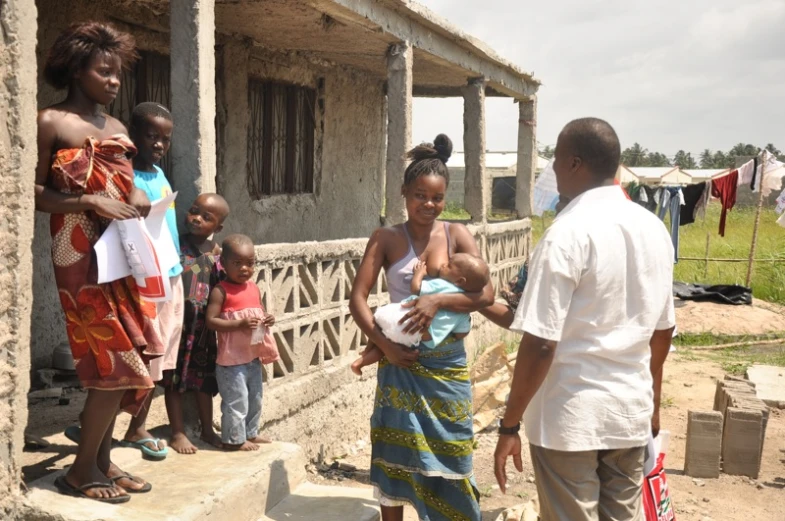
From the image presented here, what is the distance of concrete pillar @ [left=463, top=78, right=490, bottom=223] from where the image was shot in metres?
9.49

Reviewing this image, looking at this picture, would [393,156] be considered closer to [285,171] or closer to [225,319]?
[285,171]

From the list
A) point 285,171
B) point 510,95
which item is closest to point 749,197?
point 510,95

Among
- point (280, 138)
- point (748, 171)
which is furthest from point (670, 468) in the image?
point (748, 171)

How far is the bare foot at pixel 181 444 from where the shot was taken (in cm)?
412

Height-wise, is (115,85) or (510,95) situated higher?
(510,95)

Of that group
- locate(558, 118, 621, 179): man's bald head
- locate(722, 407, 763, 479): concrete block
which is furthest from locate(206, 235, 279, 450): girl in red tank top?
locate(722, 407, 763, 479): concrete block

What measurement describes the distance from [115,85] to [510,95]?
8.96 m

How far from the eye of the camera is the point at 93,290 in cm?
312

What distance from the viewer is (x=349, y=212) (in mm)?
10461

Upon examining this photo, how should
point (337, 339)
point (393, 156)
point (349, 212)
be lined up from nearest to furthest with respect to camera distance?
point (337, 339) → point (393, 156) → point (349, 212)

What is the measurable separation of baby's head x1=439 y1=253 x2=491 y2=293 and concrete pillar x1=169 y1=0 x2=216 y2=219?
1569 millimetres

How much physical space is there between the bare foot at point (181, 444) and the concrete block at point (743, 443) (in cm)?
426

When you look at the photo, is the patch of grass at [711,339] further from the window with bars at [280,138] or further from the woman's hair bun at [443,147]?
the woman's hair bun at [443,147]

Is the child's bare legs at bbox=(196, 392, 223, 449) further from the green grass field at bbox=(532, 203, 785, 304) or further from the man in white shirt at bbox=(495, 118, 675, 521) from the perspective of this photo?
the green grass field at bbox=(532, 203, 785, 304)
